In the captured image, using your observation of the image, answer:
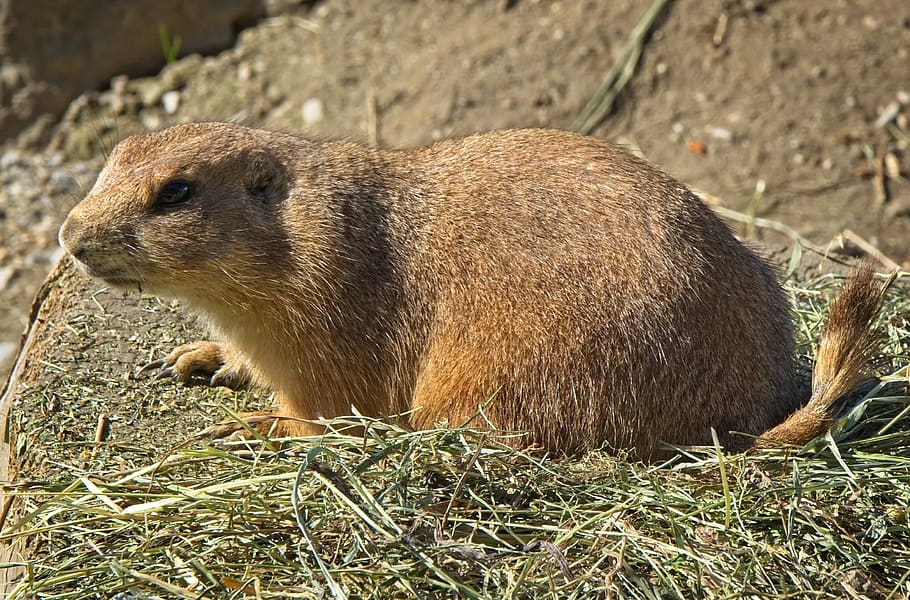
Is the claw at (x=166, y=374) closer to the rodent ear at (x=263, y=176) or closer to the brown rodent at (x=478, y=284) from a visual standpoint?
the brown rodent at (x=478, y=284)

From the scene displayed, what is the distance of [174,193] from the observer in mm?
4188

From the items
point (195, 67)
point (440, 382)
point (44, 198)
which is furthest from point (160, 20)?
point (440, 382)

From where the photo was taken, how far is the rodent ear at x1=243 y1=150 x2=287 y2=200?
171 inches

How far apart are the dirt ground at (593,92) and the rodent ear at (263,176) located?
369cm

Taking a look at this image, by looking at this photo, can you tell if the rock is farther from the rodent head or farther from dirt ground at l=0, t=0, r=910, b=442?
the rodent head

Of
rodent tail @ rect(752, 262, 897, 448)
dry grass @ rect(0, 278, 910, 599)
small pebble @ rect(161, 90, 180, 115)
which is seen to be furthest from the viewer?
small pebble @ rect(161, 90, 180, 115)

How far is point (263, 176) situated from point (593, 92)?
4815 millimetres

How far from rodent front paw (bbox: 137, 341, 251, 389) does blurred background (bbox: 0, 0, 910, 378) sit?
11.7 feet

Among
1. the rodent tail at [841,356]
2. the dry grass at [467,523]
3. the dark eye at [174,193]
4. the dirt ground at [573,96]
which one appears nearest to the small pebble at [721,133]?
the dirt ground at [573,96]

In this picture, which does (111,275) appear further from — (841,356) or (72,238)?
(841,356)

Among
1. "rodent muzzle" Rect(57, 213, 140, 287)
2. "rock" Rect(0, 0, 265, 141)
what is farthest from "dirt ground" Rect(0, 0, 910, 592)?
"rodent muzzle" Rect(57, 213, 140, 287)

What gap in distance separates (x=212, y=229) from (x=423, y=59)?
5342 mm

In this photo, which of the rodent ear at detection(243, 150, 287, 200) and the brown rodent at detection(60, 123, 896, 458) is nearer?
the brown rodent at detection(60, 123, 896, 458)

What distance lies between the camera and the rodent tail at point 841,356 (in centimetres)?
388
